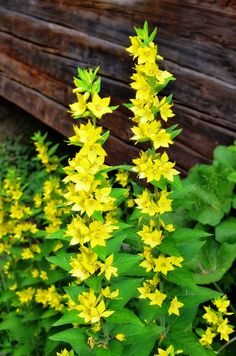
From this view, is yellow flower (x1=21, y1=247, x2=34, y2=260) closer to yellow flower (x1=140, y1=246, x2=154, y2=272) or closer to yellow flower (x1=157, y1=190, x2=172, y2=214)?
yellow flower (x1=140, y1=246, x2=154, y2=272)

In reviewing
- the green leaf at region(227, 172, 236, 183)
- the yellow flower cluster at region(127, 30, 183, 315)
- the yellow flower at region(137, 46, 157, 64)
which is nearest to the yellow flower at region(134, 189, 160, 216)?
the yellow flower cluster at region(127, 30, 183, 315)

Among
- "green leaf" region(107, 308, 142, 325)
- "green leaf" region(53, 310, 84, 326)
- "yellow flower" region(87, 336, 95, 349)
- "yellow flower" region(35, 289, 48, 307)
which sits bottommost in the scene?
"yellow flower" region(35, 289, 48, 307)

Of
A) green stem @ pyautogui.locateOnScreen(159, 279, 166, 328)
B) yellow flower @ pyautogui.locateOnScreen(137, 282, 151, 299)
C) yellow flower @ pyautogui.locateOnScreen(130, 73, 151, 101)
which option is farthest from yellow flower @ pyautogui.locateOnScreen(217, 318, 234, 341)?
yellow flower @ pyautogui.locateOnScreen(130, 73, 151, 101)

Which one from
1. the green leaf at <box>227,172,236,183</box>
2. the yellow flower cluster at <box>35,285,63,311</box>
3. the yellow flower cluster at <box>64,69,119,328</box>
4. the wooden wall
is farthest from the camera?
the wooden wall

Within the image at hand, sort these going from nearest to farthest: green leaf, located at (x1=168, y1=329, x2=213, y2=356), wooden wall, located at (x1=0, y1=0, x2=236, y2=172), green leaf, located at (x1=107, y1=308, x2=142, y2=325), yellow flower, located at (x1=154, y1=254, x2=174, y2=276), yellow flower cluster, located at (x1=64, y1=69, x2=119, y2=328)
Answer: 1. yellow flower cluster, located at (x1=64, y1=69, x2=119, y2=328)
2. green leaf, located at (x1=107, y1=308, x2=142, y2=325)
3. yellow flower, located at (x1=154, y1=254, x2=174, y2=276)
4. green leaf, located at (x1=168, y1=329, x2=213, y2=356)
5. wooden wall, located at (x1=0, y1=0, x2=236, y2=172)

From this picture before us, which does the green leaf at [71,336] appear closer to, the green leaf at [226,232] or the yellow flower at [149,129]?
the yellow flower at [149,129]

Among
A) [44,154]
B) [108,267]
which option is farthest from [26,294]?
[108,267]

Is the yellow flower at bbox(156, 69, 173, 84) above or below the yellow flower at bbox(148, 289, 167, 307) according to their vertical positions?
above

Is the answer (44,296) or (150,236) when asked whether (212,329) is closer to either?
(150,236)

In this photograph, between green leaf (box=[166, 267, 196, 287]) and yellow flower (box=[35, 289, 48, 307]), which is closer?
green leaf (box=[166, 267, 196, 287])
